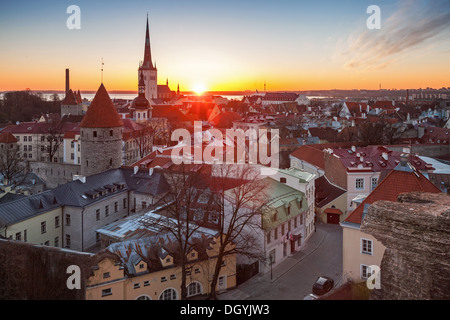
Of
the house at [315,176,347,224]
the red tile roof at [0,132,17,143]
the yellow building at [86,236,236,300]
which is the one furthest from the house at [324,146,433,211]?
the red tile roof at [0,132,17,143]

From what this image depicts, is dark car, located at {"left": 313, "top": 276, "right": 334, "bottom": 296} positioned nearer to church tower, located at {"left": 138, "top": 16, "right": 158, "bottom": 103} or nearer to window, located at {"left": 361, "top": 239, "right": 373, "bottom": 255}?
window, located at {"left": 361, "top": 239, "right": 373, "bottom": 255}

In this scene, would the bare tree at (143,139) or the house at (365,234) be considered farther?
the bare tree at (143,139)

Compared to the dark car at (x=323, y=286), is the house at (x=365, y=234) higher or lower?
higher

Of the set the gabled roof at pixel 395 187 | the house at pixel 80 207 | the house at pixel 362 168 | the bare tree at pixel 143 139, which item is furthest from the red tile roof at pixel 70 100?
Result: the gabled roof at pixel 395 187

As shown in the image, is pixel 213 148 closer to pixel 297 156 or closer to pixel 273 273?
pixel 297 156

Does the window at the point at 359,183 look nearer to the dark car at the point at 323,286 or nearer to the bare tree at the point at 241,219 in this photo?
the bare tree at the point at 241,219

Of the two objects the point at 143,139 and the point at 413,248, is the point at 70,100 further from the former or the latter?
the point at 413,248
